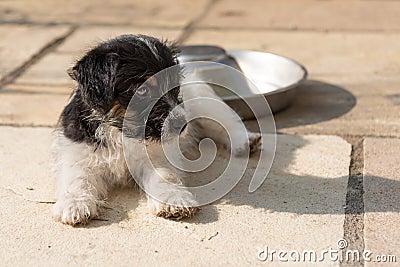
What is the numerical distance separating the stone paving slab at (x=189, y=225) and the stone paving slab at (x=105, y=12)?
3834mm

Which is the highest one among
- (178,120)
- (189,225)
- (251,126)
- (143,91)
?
(143,91)

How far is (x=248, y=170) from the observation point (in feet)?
15.3

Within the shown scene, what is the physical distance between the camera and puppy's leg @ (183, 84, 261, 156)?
487 centimetres

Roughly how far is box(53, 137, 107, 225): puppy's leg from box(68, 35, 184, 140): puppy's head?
1.18 feet

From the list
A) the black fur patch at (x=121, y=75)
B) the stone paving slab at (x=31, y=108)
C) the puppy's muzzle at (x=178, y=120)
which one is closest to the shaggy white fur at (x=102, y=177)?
the black fur patch at (x=121, y=75)

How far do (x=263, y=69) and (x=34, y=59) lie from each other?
2311 millimetres

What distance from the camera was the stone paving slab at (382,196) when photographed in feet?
12.1

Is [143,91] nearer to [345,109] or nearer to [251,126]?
[251,126]

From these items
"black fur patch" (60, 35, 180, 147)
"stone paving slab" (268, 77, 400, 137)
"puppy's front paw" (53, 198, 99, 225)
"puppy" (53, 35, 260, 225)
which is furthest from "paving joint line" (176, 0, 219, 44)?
"puppy's front paw" (53, 198, 99, 225)

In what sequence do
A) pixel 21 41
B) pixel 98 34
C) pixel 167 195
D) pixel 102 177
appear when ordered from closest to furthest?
pixel 167 195, pixel 102 177, pixel 21 41, pixel 98 34

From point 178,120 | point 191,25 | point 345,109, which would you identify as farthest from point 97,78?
point 191,25

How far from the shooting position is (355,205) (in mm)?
4145

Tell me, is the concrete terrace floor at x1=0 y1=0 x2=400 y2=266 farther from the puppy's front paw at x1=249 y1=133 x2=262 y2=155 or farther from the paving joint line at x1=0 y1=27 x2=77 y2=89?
the puppy's front paw at x1=249 y1=133 x2=262 y2=155

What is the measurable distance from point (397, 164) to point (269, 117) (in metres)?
1.18
